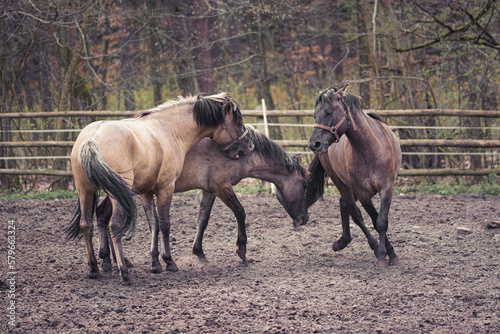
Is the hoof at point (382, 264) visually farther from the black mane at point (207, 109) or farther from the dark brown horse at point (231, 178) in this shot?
the black mane at point (207, 109)

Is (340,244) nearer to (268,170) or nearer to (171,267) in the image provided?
(268,170)

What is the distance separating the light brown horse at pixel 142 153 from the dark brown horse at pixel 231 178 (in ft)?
0.69

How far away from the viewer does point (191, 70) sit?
14547mm

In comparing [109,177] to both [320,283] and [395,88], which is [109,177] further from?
[395,88]

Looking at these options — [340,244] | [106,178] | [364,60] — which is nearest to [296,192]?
[340,244]

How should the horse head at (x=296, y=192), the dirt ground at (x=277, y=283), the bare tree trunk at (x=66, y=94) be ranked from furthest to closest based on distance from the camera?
the bare tree trunk at (x=66, y=94) < the horse head at (x=296, y=192) < the dirt ground at (x=277, y=283)

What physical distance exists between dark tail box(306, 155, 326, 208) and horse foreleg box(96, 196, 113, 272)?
253 centimetres

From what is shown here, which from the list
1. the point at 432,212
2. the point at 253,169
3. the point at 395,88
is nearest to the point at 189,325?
the point at 253,169

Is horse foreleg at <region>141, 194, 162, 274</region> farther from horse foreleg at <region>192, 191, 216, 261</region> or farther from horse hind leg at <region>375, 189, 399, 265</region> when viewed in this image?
horse hind leg at <region>375, 189, 399, 265</region>

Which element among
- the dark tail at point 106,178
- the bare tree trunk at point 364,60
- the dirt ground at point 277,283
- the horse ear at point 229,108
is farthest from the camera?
the bare tree trunk at point 364,60

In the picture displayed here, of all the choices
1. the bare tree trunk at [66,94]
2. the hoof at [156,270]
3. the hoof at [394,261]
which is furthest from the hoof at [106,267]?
the bare tree trunk at [66,94]

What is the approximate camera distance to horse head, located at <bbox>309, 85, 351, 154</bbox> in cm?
469

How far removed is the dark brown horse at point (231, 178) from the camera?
538 cm

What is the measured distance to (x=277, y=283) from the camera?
14.6ft
